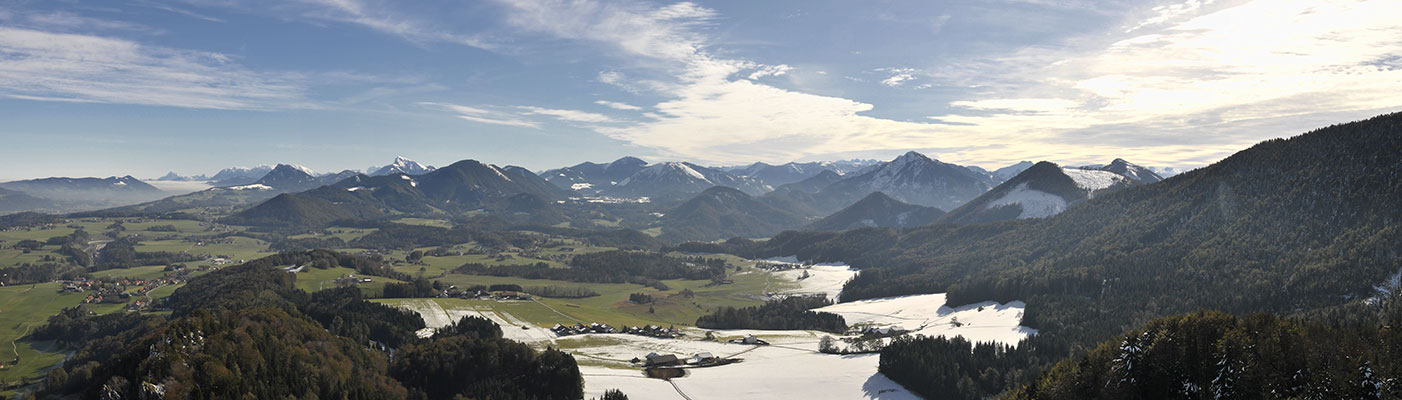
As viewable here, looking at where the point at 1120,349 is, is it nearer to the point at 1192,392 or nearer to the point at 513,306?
the point at 1192,392

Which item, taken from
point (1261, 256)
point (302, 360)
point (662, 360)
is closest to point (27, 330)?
point (302, 360)

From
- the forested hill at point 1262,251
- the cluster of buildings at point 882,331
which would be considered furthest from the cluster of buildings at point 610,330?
the forested hill at point 1262,251

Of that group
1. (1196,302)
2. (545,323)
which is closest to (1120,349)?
(1196,302)

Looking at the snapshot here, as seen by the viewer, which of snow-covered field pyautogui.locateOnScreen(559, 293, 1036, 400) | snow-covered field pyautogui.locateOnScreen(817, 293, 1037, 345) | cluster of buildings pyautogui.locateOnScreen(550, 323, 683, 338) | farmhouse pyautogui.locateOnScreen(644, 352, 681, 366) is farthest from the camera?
cluster of buildings pyautogui.locateOnScreen(550, 323, 683, 338)

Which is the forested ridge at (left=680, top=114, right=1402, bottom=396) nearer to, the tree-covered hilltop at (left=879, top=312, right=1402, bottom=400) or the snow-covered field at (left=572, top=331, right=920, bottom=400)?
the snow-covered field at (left=572, top=331, right=920, bottom=400)

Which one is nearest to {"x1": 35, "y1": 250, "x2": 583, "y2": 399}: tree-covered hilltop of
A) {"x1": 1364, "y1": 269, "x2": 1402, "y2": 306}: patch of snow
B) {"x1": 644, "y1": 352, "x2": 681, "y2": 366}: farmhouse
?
{"x1": 644, "y1": 352, "x2": 681, "y2": 366}: farmhouse
